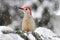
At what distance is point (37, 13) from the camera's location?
36.4 ft

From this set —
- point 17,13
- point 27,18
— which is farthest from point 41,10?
point 27,18

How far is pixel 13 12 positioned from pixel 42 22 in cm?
125

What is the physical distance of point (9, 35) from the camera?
14.6ft

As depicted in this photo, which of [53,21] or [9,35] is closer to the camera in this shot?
[9,35]

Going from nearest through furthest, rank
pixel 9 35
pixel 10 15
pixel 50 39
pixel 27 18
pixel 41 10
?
pixel 9 35 → pixel 50 39 → pixel 27 18 → pixel 10 15 → pixel 41 10

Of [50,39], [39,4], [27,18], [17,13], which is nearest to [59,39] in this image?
[50,39]

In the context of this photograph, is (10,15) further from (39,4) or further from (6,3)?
(39,4)

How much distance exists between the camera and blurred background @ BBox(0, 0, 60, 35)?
1020cm

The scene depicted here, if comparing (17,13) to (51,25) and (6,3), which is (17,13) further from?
(51,25)

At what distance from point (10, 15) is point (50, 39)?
5657 millimetres

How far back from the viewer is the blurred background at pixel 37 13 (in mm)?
10203

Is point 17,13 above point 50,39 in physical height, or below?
below

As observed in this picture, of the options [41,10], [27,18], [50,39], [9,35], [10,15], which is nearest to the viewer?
[9,35]

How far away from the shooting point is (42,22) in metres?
10.7
